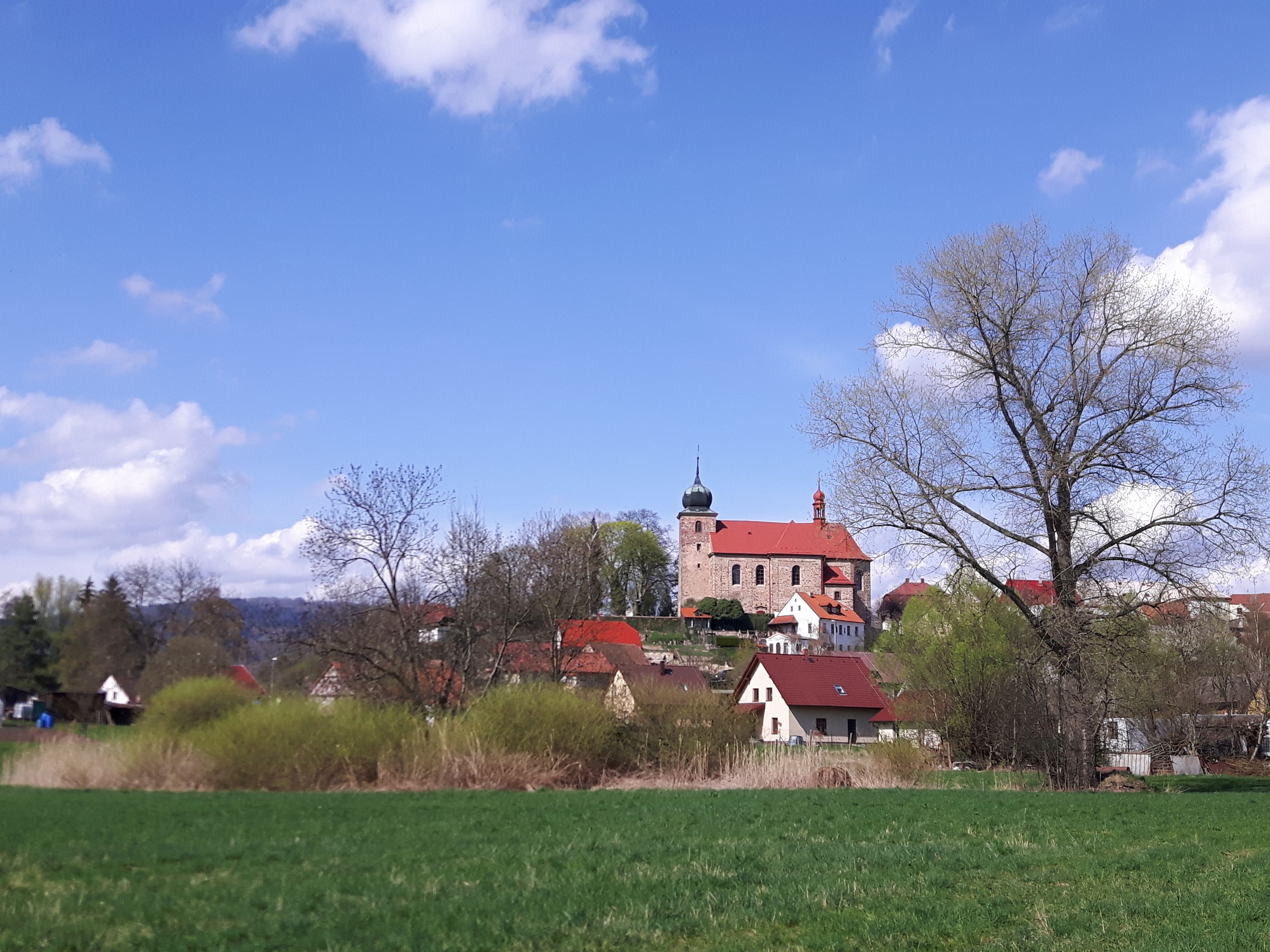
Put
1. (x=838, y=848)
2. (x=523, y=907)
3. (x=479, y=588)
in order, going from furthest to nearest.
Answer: (x=479, y=588) → (x=838, y=848) → (x=523, y=907)

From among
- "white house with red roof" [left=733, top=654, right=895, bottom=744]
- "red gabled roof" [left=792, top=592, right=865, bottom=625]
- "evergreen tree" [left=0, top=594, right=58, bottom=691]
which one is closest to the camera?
"evergreen tree" [left=0, top=594, right=58, bottom=691]

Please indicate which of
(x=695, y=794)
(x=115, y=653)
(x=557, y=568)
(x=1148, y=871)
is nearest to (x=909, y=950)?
(x=1148, y=871)

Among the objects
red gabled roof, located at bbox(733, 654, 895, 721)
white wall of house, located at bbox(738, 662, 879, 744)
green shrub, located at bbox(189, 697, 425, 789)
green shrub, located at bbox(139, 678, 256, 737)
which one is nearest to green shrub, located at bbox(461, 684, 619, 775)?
green shrub, located at bbox(189, 697, 425, 789)

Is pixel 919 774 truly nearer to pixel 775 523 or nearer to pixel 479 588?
pixel 479 588

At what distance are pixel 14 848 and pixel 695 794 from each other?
14270mm

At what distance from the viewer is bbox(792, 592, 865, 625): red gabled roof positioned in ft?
368

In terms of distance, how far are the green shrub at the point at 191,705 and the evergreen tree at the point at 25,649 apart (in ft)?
9.01

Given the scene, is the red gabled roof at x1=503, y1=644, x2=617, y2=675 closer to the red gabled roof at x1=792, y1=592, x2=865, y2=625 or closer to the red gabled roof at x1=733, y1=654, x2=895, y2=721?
the red gabled roof at x1=733, y1=654, x2=895, y2=721

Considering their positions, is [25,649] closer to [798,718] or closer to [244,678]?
[244,678]

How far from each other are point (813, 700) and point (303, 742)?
140 feet

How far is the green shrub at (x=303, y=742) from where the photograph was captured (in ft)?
55.4

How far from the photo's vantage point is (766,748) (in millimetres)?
27719

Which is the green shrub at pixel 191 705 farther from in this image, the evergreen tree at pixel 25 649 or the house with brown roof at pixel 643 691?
the house with brown roof at pixel 643 691

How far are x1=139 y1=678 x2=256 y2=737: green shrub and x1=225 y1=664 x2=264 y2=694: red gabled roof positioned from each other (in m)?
0.33
